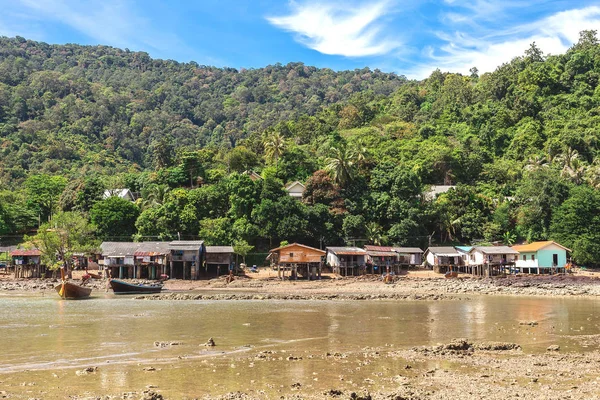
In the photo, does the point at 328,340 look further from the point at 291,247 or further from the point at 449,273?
the point at 449,273

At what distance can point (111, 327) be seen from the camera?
26375 mm

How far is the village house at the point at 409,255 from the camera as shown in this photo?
64.4 metres

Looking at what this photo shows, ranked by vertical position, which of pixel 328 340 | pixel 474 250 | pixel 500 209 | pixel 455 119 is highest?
pixel 455 119

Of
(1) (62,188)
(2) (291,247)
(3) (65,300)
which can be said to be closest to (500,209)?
(2) (291,247)

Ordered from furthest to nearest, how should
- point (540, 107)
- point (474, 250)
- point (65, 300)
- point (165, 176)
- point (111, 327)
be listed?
point (540, 107)
point (165, 176)
point (474, 250)
point (65, 300)
point (111, 327)

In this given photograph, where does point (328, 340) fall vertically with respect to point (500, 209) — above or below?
below

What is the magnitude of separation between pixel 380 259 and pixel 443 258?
7.73 metres

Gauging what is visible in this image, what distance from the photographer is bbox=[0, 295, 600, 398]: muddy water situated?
1515 cm

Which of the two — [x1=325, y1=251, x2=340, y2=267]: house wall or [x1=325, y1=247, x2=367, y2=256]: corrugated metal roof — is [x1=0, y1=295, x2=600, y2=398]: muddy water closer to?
[x1=325, y1=247, x2=367, y2=256]: corrugated metal roof

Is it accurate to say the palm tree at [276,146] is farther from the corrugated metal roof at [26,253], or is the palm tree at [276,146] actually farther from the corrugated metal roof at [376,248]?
the corrugated metal roof at [26,253]

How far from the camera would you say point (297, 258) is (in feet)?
194

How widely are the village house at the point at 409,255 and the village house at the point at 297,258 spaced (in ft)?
32.9

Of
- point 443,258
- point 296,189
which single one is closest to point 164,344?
point 443,258

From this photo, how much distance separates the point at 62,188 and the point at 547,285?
2681 inches
